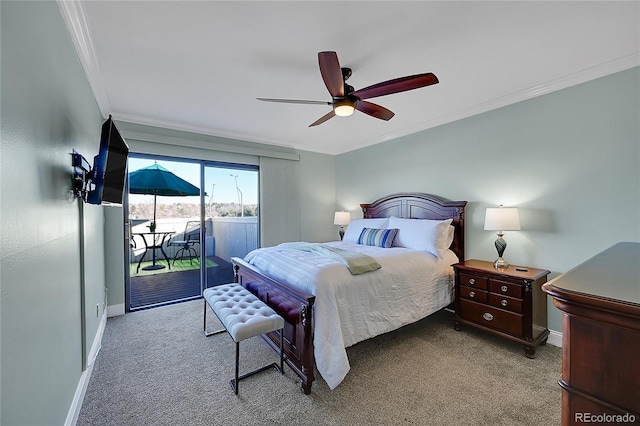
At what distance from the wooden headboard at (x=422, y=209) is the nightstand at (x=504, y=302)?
56cm

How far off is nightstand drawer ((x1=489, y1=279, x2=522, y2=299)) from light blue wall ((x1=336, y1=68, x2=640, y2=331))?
0.53 metres

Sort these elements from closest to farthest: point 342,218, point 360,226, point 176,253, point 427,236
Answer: point 427,236 < point 360,226 < point 342,218 < point 176,253

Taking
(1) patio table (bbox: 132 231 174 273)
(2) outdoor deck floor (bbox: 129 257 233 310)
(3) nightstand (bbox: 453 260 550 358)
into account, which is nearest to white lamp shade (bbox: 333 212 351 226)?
(2) outdoor deck floor (bbox: 129 257 233 310)

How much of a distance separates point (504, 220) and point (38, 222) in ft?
11.5

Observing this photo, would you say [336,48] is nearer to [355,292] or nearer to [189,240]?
[355,292]

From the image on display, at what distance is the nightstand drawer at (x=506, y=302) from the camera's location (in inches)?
97.6

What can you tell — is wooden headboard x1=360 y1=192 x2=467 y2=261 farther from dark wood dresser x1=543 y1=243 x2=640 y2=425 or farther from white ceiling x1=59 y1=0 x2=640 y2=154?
dark wood dresser x1=543 y1=243 x2=640 y2=425

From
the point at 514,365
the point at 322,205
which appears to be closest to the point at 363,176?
the point at 322,205

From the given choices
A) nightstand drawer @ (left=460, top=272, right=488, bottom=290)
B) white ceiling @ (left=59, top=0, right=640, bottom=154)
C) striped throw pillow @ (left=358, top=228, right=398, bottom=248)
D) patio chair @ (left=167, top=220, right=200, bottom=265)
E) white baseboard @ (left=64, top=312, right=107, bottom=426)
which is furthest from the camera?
patio chair @ (left=167, top=220, right=200, bottom=265)

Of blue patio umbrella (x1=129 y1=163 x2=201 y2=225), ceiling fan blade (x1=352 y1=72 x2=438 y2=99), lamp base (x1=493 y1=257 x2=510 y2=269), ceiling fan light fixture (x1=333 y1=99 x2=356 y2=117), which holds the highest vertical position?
ceiling fan blade (x1=352 y1=72 x2=438 y2=99)

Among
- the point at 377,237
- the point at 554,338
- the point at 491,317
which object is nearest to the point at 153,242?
the point at 377,237

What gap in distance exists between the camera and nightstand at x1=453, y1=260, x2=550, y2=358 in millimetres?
2435

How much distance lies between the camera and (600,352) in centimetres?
67

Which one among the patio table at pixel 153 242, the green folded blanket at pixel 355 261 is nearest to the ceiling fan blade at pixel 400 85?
the green folded blanket at pixel 355 261
